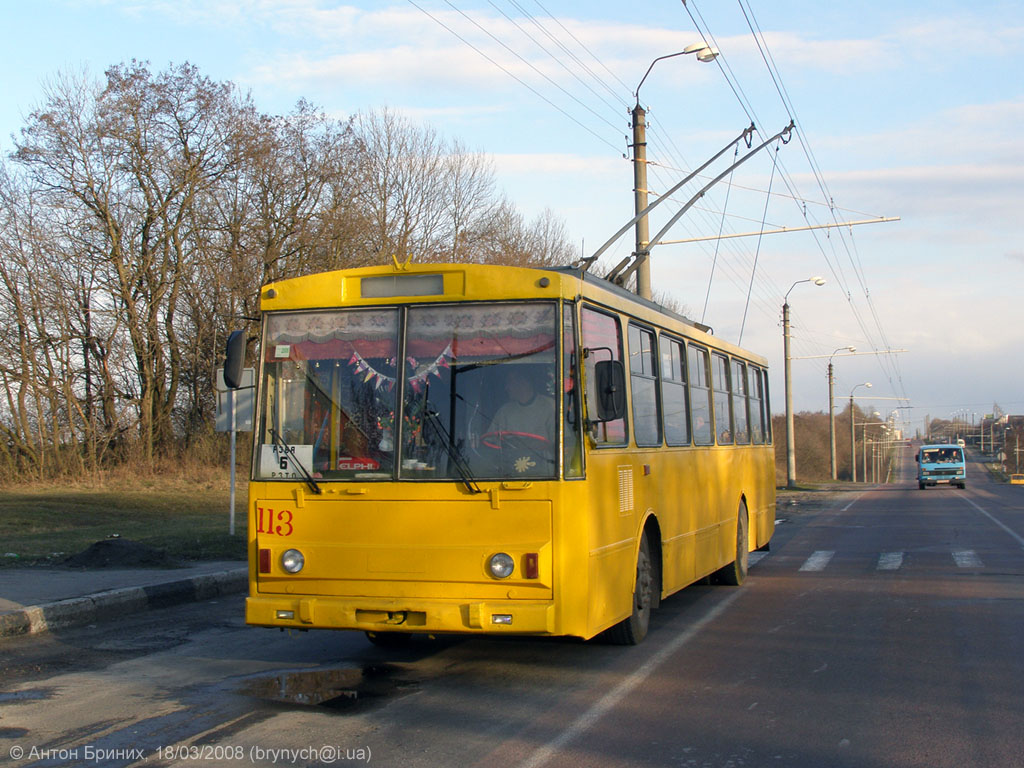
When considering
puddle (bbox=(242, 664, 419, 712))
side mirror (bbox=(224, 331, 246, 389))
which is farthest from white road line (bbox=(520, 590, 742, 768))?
side mirror (bbox=(224, 331, 246, 389))

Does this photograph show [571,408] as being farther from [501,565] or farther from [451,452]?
[501,565]

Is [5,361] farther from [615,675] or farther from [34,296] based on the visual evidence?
[615,675]

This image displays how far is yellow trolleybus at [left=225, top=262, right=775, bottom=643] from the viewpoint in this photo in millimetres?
6910

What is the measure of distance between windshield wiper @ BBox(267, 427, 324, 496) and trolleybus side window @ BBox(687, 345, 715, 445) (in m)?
4.66

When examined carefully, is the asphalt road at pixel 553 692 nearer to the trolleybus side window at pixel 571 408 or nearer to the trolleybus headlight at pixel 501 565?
the trolleybus headlight at pixel 501 565

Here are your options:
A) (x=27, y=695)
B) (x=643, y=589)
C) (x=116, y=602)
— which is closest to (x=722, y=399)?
(x=643, y=589)

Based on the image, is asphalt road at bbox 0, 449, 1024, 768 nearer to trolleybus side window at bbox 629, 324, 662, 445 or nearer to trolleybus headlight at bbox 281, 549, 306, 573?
trolleybus headlight at bbox 281, 549, 306, 573

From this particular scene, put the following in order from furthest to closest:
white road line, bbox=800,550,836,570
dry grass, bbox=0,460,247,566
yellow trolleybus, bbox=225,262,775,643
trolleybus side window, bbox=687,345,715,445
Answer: white road line, bbox=800,550,836,570 → dry grass, bbox=0,460,247,566 → trolleybus side window, bbox=687,345,715,445 → yellow trolleybus, bbox=225,262,775,643

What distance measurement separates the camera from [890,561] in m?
15.6

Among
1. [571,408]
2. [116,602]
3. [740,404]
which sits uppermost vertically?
[740,404]

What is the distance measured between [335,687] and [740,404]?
25.9 feet

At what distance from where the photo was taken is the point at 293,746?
224 inches

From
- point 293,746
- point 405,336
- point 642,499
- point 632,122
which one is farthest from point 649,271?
point 293,746

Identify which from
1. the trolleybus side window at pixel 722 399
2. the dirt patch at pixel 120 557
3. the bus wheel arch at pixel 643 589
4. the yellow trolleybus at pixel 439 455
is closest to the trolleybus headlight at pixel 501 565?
the yellow trolleybus at pixel 439 455
